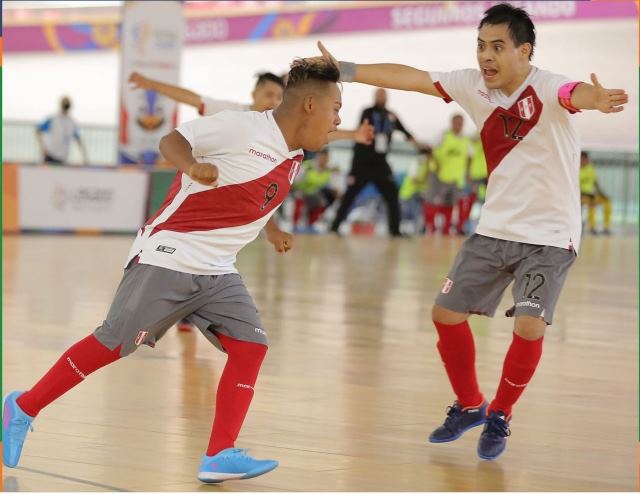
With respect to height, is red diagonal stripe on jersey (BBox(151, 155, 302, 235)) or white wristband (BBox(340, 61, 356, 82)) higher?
white wristband (BBox(340, 61, 356, 82))

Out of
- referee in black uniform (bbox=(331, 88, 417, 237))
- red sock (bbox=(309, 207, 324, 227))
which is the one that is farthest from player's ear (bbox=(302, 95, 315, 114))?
red sock (bbox=(309, 207, 324, 227))

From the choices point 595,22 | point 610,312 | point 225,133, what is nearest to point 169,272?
point 225,133

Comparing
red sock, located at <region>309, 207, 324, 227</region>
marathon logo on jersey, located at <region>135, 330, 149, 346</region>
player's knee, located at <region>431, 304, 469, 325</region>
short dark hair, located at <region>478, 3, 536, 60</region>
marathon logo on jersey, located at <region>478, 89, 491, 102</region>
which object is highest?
short dark hair, located at <region>478, 3, 536, 60</region>

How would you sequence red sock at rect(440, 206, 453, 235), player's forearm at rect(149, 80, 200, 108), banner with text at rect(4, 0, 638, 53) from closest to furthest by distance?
player's forearm at rect(149, 80, 200, 108) → red sock at rect(440, 206, 453, 235) → banner with text at rect(4, 0, 638, 53)

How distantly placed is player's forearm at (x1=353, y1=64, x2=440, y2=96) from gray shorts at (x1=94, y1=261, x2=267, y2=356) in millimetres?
1046

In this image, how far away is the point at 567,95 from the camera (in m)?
4.65

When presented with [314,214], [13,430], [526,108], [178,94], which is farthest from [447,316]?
[314,214]

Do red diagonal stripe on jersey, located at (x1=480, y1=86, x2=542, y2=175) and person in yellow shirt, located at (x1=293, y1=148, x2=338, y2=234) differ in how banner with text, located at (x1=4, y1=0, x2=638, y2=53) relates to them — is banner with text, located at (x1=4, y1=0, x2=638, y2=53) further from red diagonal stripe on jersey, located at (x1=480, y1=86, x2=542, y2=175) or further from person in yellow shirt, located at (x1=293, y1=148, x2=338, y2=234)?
red diagonal stripe on jersey, located at (x1=480, y1=86, x2=542, y2=175)

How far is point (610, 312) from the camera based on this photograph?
1053 centimetres

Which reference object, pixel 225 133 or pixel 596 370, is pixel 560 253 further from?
pixel 596 370

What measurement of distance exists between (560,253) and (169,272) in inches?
61.1

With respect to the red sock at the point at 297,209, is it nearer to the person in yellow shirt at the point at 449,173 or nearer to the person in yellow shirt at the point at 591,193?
the person in yellow shirt at the point at 449,173

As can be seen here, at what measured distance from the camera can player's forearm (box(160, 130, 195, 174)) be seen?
3.99 metres

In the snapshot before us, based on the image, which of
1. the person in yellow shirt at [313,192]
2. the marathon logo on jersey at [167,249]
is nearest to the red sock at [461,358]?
the marathon logo on jersey at [167,249]
